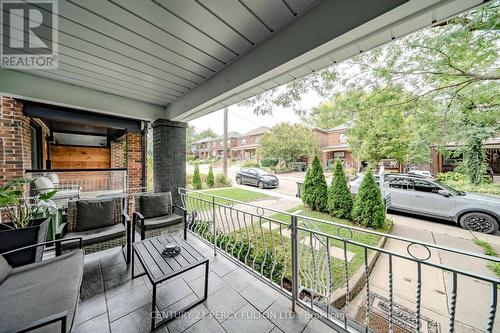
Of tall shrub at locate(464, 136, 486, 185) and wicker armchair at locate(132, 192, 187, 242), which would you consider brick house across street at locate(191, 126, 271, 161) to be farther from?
wicker armchair at locate(132, 192, 187, 242)

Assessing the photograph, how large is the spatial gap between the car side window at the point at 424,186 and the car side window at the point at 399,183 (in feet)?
0.50

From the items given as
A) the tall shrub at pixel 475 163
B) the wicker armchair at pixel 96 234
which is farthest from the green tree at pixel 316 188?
the tall shrub at pixel 475 163

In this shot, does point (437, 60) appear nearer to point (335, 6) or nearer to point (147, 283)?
point (335, 6)

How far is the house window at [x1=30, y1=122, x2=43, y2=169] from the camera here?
418cm

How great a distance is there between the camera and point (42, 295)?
139 cm

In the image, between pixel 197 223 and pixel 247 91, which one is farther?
pixel 197 223

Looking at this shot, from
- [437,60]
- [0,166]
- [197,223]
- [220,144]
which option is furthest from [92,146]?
[220,144]

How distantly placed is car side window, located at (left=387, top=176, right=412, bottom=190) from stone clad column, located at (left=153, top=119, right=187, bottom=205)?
20.5 feet

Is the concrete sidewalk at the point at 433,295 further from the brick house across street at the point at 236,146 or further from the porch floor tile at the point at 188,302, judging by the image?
the brick house across street at the point at 236,146

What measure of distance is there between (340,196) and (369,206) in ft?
2.55

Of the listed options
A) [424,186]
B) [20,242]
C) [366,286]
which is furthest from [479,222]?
[20,242]

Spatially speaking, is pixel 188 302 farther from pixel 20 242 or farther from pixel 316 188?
pixel 316 188

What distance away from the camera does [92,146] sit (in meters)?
7.30

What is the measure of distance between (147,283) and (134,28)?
266 cm
